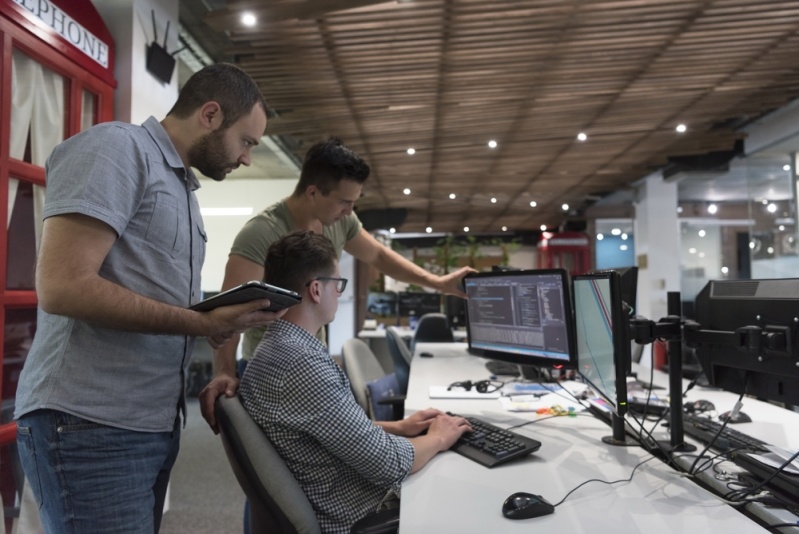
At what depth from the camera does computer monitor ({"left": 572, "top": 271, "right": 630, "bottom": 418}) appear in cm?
136

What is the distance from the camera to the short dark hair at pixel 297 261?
1.54 m

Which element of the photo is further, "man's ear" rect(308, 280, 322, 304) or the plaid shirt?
"man's ear" rect(308, 280, 322, 304)

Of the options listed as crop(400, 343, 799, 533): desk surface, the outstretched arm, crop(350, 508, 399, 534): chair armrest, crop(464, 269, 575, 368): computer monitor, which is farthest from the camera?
the outstretched arm

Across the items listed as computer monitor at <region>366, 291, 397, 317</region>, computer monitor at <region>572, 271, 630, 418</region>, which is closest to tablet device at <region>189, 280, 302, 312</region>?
computer monitor at <region>572, 271, 630, 418</region>

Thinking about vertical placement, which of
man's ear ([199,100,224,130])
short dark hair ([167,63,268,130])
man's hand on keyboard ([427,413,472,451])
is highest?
short dark hair ([167,63,268,130])

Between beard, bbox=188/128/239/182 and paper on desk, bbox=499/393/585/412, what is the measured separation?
141 cm

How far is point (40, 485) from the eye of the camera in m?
1.16

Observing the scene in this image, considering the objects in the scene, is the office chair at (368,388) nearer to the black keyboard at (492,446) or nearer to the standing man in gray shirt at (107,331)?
the black keyboard at (492,446)

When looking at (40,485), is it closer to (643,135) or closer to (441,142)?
(441,142)

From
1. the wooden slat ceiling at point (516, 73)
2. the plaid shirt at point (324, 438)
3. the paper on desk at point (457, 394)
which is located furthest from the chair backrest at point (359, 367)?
the wooden slat ceiling at point (516, 73)

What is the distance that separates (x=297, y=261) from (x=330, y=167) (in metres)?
0.73

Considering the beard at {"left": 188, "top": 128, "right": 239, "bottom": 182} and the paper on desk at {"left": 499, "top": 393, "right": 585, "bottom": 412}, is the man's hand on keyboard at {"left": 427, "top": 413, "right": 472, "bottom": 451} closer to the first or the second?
the paper on desk at {"left": 499, "top": 393, "right": 585, "bottom": 412}

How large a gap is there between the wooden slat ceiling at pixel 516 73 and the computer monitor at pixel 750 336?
244cm

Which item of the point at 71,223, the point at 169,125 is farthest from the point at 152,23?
the point at 71,223
